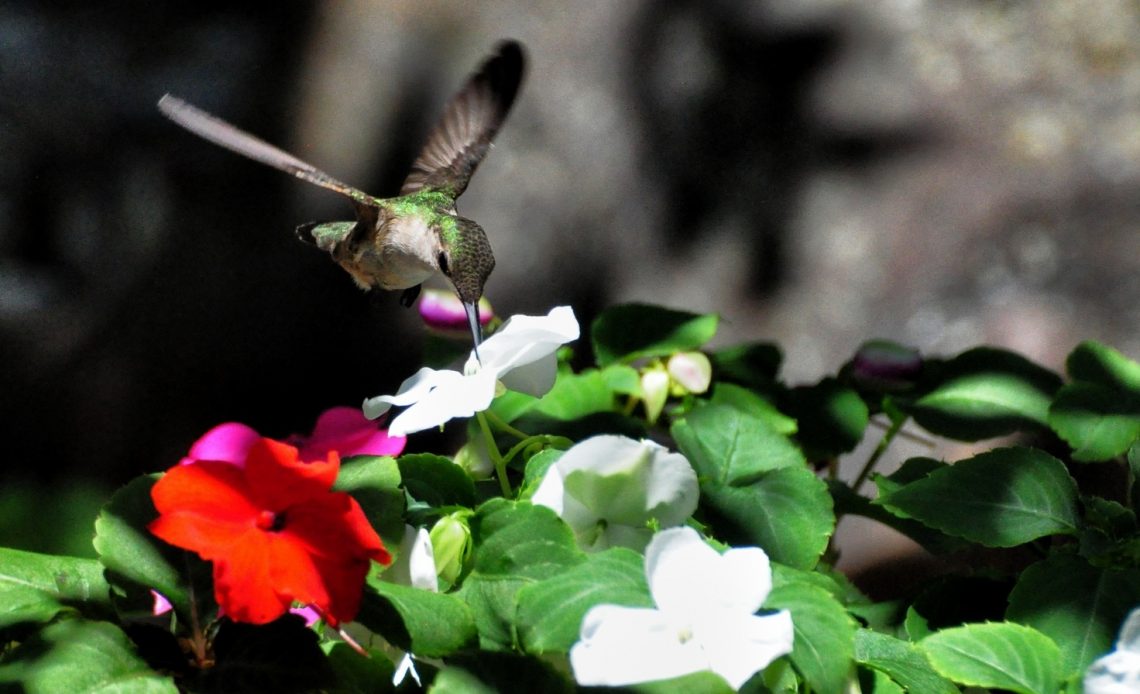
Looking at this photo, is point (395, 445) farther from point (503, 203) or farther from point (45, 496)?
point (503, 203)

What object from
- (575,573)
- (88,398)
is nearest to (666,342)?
(575,573)

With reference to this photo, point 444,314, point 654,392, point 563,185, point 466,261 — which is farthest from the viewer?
point 563,185

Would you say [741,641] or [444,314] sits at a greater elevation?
[741,641]

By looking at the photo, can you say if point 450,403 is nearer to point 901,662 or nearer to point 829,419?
point 901,662

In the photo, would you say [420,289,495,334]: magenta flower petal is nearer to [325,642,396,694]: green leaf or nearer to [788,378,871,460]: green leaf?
[788,378,871,460]: green leaf

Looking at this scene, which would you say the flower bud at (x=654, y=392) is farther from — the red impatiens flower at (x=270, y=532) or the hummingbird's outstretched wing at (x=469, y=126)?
the red impatiens flower at (x=270, y=532)

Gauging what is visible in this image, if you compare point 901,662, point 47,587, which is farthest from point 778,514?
point 47,587

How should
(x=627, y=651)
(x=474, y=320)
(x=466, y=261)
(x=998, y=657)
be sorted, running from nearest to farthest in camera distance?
(x=627, y=651), (x=998, y=657), (x=474, y=320), (x=466, y=261)
